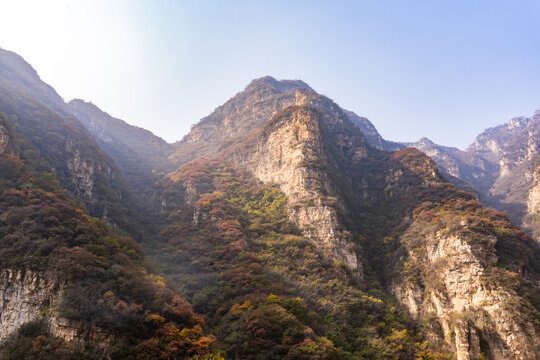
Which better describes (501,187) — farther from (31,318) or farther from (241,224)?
(31,318)

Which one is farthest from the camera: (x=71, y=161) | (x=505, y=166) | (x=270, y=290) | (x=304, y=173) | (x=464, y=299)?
(x=505, y=166)

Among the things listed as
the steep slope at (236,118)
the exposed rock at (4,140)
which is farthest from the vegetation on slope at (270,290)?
the steep slope at (236,118)

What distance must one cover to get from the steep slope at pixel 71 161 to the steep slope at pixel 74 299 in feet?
64.5

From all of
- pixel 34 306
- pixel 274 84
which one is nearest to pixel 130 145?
pixel 274 84

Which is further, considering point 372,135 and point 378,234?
point 372,135

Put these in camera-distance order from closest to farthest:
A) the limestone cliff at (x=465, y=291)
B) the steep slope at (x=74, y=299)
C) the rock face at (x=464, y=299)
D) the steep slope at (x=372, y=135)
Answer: the steep slope at (x=74, y=299), the rock face at (x=464, y=299), the limestone cliff at (x=465, y=291), the steep slope at (x=372, y=135)

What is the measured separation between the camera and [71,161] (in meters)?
57.0

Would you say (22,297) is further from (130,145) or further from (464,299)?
(130,145)

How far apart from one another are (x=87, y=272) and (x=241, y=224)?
1147 inches

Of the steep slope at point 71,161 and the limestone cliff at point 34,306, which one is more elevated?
the steep slope at point 71,161

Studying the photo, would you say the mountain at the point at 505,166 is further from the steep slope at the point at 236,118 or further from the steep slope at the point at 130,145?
the steep slope at the point at 130,145

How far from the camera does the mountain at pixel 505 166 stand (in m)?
76.6

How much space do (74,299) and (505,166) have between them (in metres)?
141

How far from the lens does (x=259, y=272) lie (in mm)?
40062
